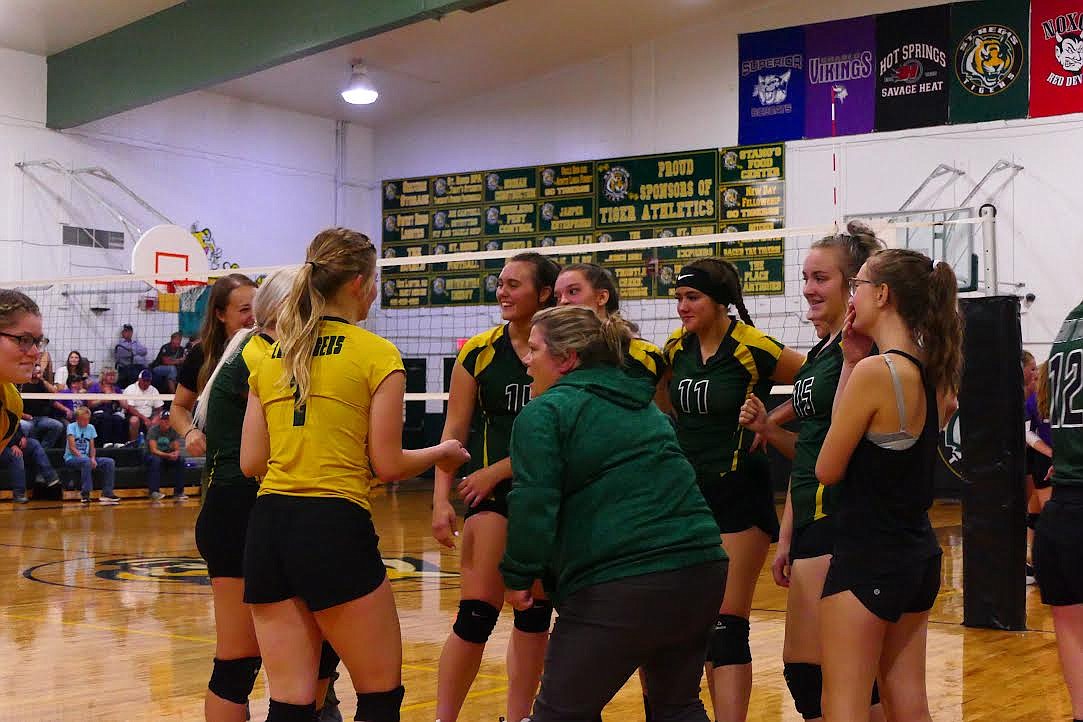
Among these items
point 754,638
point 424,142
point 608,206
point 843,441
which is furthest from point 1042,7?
point 843,441

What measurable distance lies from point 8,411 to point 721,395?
214 centimetres

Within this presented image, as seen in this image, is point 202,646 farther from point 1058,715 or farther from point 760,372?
point 1058,715

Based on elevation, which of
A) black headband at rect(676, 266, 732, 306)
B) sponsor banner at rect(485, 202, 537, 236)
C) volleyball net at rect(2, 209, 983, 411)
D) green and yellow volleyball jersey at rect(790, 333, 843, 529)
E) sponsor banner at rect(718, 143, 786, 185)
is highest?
sponsor banner at rect(718, 143, 786, 185)

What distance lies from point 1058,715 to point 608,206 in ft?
44.9

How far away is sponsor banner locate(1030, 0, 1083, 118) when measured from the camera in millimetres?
14508

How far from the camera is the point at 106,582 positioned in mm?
7891

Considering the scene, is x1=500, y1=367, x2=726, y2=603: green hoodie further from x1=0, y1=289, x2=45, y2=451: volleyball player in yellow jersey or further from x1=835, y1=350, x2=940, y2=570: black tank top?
x1=0, y1=289, x2=45, y2=451: volleyball player in yellow jersey

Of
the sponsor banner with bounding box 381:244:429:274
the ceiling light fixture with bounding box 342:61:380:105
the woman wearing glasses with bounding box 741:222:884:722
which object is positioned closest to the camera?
the woman wearing glasses with bounding box 741:222:884:722

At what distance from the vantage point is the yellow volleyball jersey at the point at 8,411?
11.1 feet

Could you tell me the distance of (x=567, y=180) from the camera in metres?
18.1

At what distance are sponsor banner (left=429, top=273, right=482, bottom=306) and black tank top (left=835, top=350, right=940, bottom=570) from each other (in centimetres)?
1577

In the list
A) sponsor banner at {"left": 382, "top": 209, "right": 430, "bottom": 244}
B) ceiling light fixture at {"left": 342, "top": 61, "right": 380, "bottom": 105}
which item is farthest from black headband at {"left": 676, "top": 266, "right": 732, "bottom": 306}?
sponsor banner at {"left": 382, "top": 209, "right": 430, "bottom": 244}

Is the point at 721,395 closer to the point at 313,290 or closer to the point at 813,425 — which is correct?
the point at 813,425

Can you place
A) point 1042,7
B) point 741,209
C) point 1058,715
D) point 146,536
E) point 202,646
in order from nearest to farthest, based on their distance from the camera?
point 1058,715 < point 202,646 < point 146,536 < point 1042,7 < point 741,209
